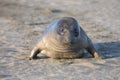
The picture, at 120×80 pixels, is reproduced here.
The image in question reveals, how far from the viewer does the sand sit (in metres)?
7.09

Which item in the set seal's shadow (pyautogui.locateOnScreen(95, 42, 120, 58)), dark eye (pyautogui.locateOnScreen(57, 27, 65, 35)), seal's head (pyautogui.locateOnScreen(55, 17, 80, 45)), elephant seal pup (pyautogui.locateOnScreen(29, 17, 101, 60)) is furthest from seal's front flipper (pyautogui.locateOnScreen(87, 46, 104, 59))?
dark eye (pyautogui.locateOnScreen(57, 27, 65, 35))

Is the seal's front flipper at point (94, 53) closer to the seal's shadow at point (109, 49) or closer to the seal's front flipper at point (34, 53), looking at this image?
the seal's shadow at point (109, 49)

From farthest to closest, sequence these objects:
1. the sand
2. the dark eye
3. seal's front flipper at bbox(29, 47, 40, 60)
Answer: seal's front flipper at bbox(29, 47, 40, 60), the dark eye, the sand

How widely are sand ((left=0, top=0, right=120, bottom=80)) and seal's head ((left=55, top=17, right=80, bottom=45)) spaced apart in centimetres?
38

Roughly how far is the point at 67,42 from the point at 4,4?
760cm

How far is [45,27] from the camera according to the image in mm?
11102

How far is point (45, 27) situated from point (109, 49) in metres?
2.66

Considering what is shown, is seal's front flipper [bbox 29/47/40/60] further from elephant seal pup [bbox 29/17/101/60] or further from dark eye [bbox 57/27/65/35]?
dark eye [bbox 57/27/65/35]

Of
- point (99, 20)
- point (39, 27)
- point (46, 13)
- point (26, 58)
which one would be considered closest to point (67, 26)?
point (26, 58)

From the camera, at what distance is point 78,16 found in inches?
505

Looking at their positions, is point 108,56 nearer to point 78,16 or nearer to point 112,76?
point 112,76

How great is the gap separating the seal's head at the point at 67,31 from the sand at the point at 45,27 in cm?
38

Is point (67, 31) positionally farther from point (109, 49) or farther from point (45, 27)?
point (45, 27)

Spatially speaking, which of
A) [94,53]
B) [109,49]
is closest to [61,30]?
[94,53]
